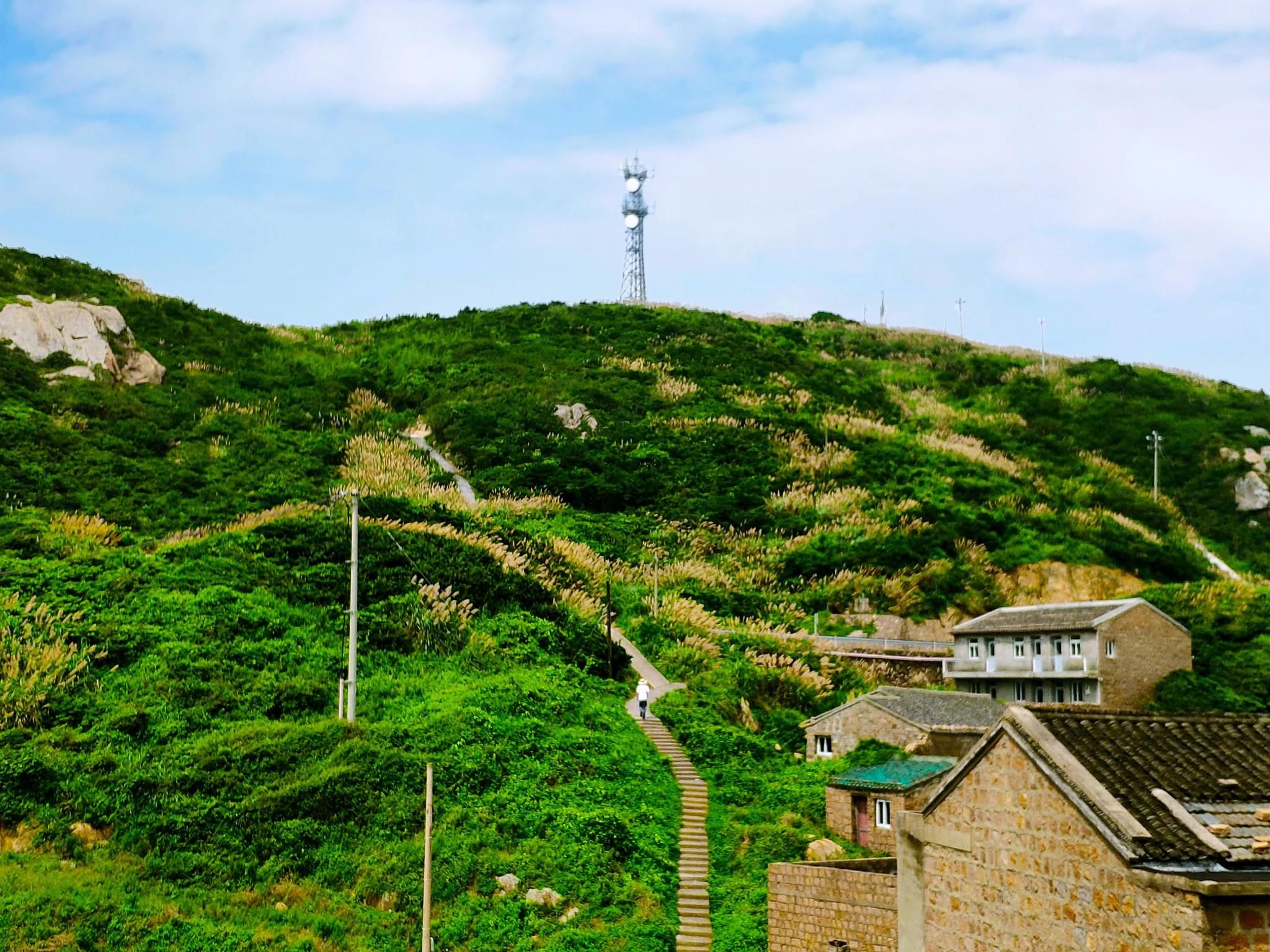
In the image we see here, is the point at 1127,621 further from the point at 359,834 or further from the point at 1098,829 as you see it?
the point at 1098,829

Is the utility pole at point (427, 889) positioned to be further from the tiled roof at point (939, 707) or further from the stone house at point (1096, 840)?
the tiled roof at point (939, 707)

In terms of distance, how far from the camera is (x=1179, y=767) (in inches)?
433

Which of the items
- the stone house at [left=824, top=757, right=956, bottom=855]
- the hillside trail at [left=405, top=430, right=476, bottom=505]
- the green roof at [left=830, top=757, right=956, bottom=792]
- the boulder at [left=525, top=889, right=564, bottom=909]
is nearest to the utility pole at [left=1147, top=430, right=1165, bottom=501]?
the hillside trail at [left=405, top=430, right=476, bottom=505]

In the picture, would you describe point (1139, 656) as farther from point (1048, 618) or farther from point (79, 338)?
point (79, 338)

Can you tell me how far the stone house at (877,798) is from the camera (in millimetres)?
29797

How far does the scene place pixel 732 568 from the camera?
5803 centimetres

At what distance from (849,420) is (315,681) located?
5376 cm

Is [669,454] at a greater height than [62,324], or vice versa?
[62,324]

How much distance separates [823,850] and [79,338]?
52.3 meters

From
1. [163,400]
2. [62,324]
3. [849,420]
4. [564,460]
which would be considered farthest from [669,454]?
[62,324]

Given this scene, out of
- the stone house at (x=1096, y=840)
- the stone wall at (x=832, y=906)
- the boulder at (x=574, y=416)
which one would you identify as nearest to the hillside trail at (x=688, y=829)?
the stone wall at (x=832, y=906)

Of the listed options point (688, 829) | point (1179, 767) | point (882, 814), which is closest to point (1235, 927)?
point (1179, 767)

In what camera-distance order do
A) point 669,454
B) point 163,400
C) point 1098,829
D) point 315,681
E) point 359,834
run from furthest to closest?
point 669,454, point 163,400, point 315,681, point 359,834, point 1098,829

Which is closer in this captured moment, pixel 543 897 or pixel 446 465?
pixel 543 897
